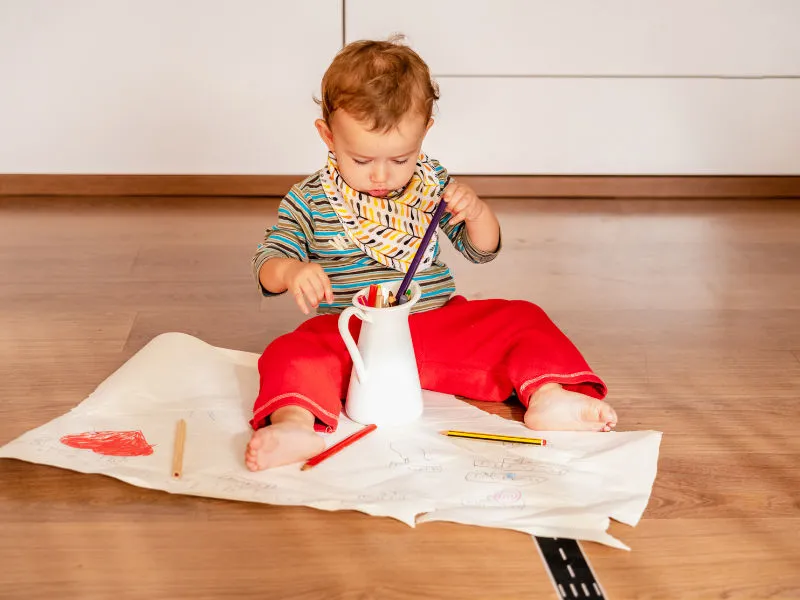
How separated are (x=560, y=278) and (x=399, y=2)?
61cm

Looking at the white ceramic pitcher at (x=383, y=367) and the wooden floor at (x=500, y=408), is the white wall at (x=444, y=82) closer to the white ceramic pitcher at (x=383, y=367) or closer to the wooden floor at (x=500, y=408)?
the wooden floor at (x=500, y=408)

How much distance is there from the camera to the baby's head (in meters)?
1.00

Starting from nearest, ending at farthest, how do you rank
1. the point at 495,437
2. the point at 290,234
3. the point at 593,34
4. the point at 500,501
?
the point at 500,501 < the point at 495,437 < the point at 290,234 < the point at 593,34

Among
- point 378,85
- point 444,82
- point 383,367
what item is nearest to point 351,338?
point 383,367

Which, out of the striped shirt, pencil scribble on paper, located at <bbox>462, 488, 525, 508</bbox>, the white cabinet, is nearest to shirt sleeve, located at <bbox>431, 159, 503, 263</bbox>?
the striped shirt

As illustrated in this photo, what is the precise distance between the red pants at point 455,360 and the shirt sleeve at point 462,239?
0.05 m

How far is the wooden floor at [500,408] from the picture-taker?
2.69ft

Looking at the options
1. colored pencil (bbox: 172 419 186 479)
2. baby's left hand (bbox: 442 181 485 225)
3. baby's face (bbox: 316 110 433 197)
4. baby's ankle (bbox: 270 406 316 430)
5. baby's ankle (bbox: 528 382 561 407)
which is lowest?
colored pencil (bbox: 172 419 186 479)

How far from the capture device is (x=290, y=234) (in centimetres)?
112

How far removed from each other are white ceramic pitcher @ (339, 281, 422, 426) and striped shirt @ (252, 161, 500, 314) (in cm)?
10

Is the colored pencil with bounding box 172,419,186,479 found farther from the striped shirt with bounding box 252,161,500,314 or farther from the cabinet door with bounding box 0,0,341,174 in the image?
the cabinet door with bounding box 0,0,341,174

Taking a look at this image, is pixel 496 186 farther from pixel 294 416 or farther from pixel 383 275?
pixel 294 416

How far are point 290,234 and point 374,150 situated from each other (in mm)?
158

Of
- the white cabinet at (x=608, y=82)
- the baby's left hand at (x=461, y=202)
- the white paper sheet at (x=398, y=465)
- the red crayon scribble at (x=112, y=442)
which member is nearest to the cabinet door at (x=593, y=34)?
the white cabinet at (x=608, y=82)
